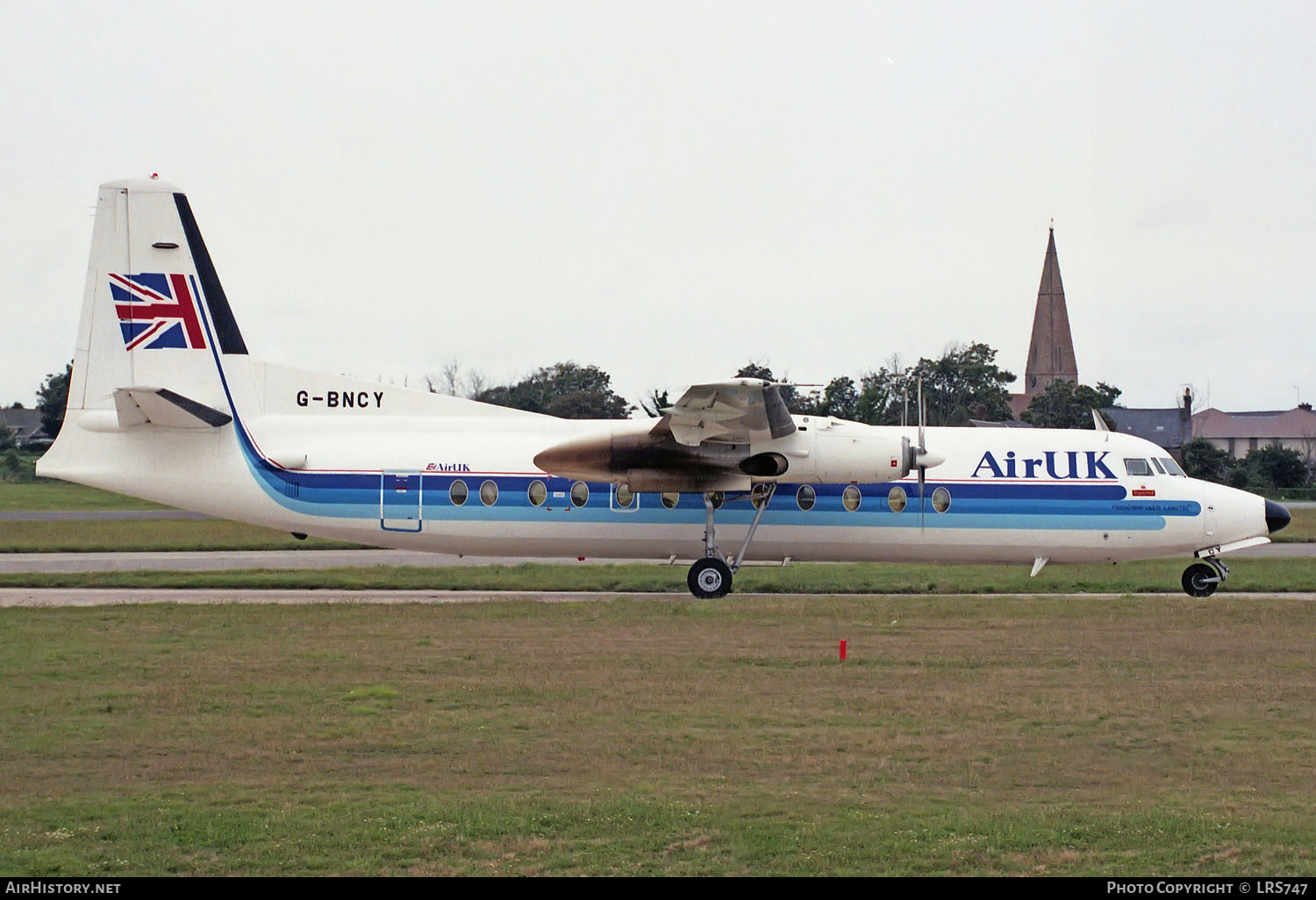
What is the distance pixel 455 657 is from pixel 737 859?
801cm

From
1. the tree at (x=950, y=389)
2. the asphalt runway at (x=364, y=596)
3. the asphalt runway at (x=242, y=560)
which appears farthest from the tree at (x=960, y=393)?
the asphalt runway at (x=364, y=596)

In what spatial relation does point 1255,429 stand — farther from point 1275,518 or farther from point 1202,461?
point 1275,518

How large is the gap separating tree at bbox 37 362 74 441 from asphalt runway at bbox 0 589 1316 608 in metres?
56.9

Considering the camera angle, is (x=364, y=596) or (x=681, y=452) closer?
(x=681, y=452)

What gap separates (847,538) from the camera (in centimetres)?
2067

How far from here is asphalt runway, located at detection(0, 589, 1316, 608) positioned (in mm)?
20703

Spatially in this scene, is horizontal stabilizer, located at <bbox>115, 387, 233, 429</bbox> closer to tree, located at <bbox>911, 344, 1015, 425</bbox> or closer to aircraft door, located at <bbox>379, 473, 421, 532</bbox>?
aircraft door, located at <bbox>379, 473, 421, 532</bbox>

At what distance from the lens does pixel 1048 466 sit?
21109 mm

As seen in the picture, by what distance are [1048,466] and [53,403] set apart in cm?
7096

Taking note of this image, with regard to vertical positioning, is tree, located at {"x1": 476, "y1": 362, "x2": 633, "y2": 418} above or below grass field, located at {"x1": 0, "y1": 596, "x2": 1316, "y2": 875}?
above

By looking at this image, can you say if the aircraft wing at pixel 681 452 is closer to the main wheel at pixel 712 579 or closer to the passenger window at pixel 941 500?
the main wheel at pixel 712 579

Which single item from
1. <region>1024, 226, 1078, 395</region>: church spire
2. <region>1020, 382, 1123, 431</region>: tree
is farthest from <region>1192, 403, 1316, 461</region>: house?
<region>1020, 382, 1123, 431</region>: tree

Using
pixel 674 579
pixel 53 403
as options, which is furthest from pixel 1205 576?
pixel 53 403

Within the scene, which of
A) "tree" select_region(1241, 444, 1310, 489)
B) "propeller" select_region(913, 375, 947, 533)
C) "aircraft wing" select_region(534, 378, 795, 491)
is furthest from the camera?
"tree" select_region(1241, 444, 1310, 489)
